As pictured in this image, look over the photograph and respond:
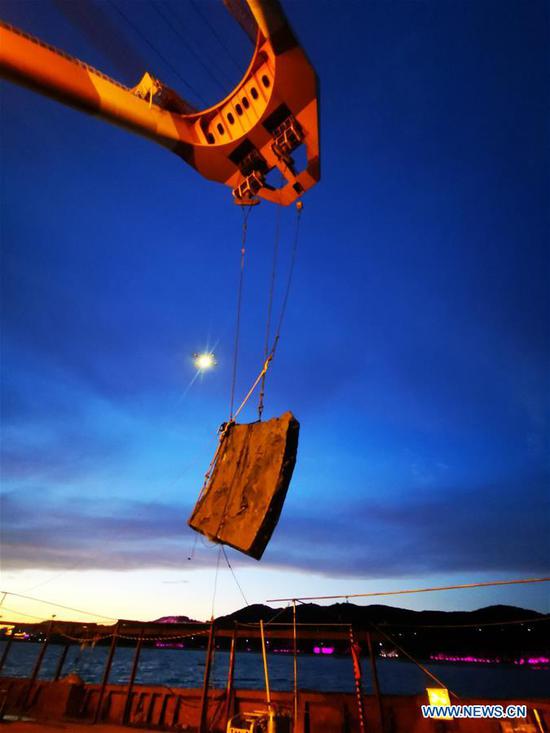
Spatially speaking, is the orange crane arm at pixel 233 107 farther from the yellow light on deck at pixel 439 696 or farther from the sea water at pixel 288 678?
the sea water at pixel 288 678

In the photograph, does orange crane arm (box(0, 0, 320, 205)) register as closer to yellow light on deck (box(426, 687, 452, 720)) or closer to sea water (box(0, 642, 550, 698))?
yellow light on deck (box(426, 687, 452, 720))

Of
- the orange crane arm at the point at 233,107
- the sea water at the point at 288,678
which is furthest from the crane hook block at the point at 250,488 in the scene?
the sea water at the point at 288,678

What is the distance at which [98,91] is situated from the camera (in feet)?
22.0

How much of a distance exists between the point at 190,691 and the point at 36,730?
372 cm

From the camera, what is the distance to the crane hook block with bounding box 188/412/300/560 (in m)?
3.77

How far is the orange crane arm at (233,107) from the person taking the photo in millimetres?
6164

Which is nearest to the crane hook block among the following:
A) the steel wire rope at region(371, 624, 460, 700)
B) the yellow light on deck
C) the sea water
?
the steel wire rope at region(371, 624, 460, 700)

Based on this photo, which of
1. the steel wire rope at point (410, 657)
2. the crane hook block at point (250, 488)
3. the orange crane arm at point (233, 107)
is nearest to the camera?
the crane hook block at point (250, 488)

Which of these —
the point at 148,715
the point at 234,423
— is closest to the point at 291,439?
the point at 234,423

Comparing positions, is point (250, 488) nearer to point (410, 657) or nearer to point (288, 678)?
point (410, 657)

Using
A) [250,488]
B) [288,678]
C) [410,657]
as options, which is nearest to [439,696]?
[410,657]

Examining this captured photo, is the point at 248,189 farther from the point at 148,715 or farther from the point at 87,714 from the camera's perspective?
the point at 87,714

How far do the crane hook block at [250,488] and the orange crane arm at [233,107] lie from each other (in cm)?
659

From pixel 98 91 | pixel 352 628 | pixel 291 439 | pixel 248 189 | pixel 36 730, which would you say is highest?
pixel 248 189
